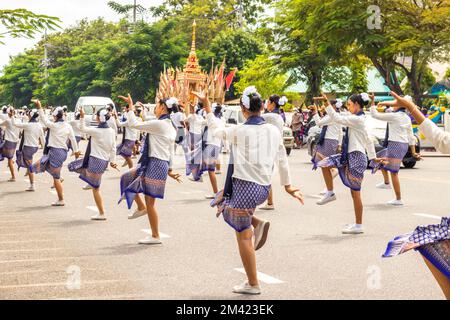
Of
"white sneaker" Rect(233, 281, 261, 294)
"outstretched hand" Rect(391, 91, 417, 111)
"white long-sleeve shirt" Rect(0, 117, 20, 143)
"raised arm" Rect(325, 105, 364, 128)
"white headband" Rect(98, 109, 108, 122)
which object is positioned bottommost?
"white sneaker" Rect(233, 281, 261, 294)

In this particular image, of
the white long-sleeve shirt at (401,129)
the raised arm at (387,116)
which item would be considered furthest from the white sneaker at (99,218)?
the white long-sleeve shirt at (401,129)

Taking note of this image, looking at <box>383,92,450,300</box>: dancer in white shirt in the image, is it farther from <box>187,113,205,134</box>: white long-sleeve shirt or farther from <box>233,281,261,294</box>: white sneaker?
<box>187,113,205,134</box>: white long-sleeve shirt

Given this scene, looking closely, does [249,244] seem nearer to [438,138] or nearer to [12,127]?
[438,138]

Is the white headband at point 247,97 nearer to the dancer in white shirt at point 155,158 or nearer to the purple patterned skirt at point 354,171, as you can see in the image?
the dancer in white shirt at point 155,158

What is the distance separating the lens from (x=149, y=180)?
33.9 ft

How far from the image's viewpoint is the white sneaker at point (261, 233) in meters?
7.58

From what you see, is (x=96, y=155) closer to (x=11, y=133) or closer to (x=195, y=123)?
(x=195, y=123)

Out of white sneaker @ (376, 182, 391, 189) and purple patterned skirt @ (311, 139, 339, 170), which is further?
white sneaker @ (376, 182, 391, 189)

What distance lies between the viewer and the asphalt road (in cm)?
738

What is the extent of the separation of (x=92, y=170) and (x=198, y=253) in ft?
13.5

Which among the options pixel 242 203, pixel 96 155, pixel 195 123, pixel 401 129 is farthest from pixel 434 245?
pixel 195 123

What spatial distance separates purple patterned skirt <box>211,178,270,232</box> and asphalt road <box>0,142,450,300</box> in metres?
0.60

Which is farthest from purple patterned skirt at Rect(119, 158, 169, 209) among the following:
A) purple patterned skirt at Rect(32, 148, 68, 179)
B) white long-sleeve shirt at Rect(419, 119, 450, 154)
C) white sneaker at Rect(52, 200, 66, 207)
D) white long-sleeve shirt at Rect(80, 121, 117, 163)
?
white long-sleeve shirt at Rect(419, 119, 450, 154)
